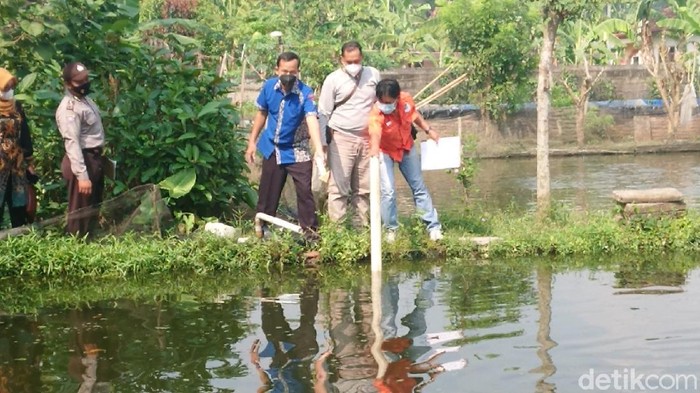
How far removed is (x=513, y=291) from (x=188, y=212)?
3421 millimetres

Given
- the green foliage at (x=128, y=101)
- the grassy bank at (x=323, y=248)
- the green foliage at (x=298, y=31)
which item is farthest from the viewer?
the green foliage at (x=298, y=31)

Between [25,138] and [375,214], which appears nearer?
[375,214]

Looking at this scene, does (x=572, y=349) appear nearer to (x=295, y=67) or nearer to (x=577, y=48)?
(x=295, y=67)

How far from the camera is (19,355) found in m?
6.00

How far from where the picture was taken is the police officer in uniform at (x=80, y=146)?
855 centimetres

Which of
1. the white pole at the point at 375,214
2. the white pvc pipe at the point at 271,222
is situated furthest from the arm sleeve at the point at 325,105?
the white pole at the point at 375,214

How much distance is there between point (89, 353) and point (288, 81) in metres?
3.32

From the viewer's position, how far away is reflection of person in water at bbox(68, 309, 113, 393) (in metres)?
5.41

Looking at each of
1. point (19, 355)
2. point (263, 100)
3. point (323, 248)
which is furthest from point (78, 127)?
point (19, 355)

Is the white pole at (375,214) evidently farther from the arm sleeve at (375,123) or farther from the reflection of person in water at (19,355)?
the reflection of person in water at (19,355)

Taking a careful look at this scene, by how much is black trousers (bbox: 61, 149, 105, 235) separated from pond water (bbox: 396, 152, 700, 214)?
183 inches

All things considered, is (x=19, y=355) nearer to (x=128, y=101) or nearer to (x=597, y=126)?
(x=128, y=101)

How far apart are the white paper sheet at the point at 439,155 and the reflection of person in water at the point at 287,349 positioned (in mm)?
2064

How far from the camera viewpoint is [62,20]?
376 inches
